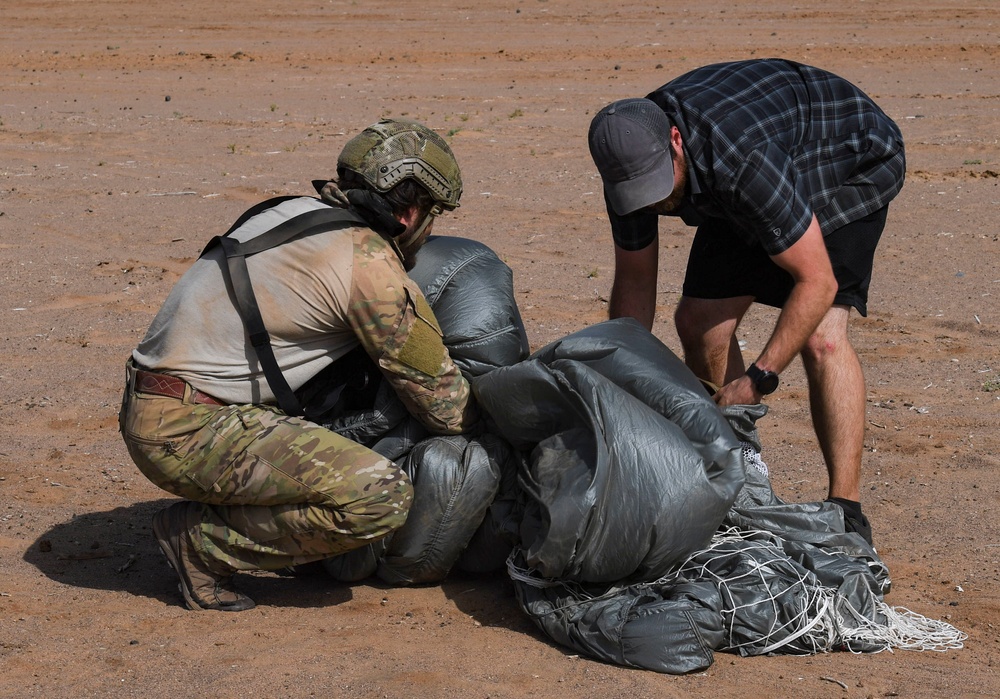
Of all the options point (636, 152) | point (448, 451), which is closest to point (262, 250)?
point (448, 451)

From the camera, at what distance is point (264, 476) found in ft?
11.1

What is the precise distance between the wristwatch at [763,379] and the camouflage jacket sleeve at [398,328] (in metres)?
0.88

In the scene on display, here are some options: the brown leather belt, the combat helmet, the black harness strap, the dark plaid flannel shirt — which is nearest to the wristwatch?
the dark plaid flannel shirt

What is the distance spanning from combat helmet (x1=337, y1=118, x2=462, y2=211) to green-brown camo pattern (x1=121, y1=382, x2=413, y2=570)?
2.37 ft

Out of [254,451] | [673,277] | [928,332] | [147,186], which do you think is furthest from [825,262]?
[147,186]

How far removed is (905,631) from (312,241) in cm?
192

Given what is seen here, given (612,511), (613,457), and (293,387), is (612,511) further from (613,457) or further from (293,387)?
(293,387)

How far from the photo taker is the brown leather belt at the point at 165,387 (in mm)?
3408

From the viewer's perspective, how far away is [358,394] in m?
3.74

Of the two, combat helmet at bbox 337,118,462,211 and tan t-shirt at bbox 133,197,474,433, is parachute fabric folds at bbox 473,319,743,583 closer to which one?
tan t-shirt at bbox 133,197,474,433

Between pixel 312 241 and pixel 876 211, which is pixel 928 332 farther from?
pixel 312 241

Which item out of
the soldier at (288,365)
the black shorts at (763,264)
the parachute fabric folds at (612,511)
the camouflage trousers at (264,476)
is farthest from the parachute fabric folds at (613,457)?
the black shorts at (763,264)

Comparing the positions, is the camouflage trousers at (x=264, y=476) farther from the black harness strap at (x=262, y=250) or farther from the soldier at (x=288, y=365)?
the black harness strap at (x=262, y=250)

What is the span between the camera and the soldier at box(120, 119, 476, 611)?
335cm
